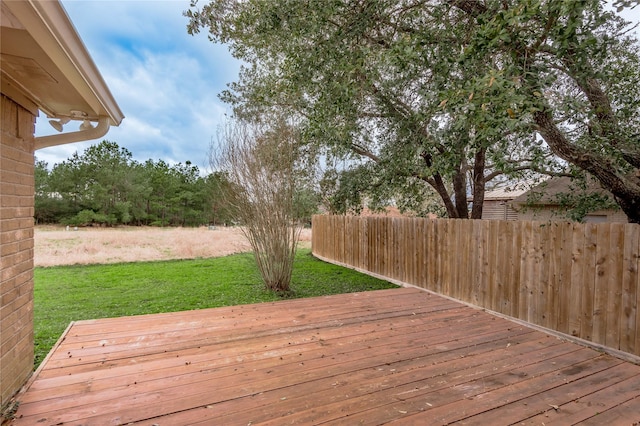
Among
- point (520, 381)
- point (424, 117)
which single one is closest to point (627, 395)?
point (520, 381)

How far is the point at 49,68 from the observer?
1723 mm

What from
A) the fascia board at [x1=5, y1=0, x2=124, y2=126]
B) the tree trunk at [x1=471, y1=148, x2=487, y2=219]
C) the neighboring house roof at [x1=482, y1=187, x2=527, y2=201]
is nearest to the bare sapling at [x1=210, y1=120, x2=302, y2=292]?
the fascia board at [x1=5, y1=0, x2=124, y2=126]

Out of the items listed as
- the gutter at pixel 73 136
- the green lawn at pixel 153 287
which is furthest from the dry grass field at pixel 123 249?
the gutter at pixel 73 136

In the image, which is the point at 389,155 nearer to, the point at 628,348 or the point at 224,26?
the point at 224,26

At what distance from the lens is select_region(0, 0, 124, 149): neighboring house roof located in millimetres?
1222

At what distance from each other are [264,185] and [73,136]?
2847 mm

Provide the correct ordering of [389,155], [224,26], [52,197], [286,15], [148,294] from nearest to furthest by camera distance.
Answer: [286,15]
[224,26]
[148,294]
[389,155]
[52,197]

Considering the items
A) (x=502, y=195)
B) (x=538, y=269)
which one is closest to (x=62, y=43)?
(x=538, y=269)

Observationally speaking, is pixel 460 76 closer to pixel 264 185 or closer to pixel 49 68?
pixel 264 185

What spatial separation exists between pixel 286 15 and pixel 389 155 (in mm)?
2775

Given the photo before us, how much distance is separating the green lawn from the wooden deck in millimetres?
666

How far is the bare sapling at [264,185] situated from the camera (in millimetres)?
5238

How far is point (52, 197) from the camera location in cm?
1769

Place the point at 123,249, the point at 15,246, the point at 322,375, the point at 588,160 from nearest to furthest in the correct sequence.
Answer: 1. the point at 15,246
2. the point at 322,375
3. the point at 588,160
4. the point at 123,249
